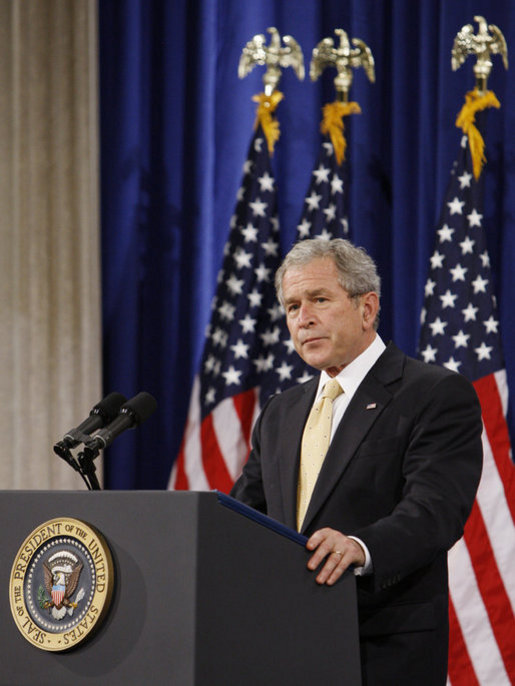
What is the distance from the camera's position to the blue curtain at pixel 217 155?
17.3 feet

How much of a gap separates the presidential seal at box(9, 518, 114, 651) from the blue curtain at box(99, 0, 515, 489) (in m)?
3.62

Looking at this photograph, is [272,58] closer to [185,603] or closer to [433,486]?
[433,486]

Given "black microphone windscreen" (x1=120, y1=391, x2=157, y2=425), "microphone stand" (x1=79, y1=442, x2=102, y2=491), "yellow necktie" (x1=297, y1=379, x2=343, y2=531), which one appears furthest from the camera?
"yellow necktie" (x1=297, y1=379, x2=343, y2=531)

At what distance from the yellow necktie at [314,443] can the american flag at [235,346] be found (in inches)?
101

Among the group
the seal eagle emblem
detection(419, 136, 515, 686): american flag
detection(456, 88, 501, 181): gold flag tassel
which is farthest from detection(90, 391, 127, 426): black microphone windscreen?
detection(456, 88, 501, 181): gold flag tassel

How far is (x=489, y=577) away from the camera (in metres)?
4.63

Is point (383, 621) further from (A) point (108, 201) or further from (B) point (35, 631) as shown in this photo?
(A) point (108, 201)

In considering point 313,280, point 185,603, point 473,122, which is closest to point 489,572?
point 473,122

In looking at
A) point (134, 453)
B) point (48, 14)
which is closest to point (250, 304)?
point (134, 453)

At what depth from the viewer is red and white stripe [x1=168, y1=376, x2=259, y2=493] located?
17.2ft

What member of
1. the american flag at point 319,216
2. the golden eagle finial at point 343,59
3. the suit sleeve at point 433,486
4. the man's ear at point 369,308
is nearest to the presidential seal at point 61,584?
the suit sleeve at point 433,486

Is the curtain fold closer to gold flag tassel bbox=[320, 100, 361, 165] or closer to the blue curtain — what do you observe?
the blue curtain

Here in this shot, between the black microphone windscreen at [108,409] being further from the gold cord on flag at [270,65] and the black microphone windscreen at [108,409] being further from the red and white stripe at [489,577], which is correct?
the gold cord on flag at [270,65]

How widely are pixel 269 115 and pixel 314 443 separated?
9.93 feet
